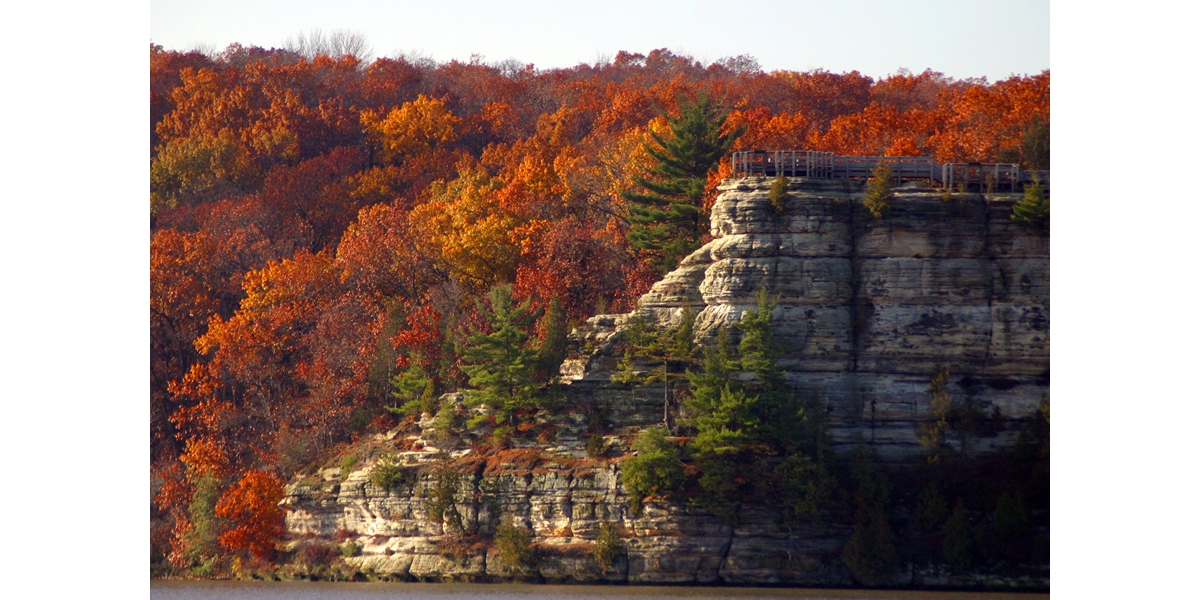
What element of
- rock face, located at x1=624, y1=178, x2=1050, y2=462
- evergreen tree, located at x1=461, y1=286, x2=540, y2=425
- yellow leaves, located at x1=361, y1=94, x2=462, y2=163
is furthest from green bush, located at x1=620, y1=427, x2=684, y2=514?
yellow leaves, located at x1=361, y1=94, x2=462, y2=163

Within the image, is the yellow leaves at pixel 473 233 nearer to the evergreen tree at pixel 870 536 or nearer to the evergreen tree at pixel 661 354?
the evergreen tree at pixel 661 354

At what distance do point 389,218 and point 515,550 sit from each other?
59.3 feet

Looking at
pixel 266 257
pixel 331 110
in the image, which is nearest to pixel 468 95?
pixel 331 110

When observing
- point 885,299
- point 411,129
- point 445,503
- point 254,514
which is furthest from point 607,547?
point 411,129

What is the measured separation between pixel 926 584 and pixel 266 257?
27.7 metres

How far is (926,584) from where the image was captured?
133 feet

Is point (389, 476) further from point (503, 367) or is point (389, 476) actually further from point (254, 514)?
point (254, 514)

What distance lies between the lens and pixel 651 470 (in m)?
41.0

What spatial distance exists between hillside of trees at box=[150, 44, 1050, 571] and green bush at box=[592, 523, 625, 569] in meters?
5.01

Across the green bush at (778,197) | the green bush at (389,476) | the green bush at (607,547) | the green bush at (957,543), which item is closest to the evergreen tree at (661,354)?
the green bush at (607,547)

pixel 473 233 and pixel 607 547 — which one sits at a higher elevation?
pixel 473 233

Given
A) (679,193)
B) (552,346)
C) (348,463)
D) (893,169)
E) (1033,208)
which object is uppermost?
(893,169)

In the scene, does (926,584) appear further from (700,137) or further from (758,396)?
(700,137)

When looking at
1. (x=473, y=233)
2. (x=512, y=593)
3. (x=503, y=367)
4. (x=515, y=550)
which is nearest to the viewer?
(x=512, y=593)
